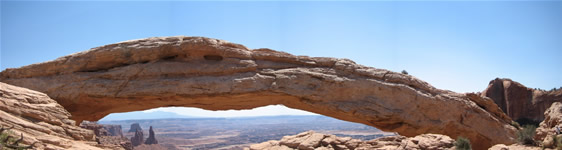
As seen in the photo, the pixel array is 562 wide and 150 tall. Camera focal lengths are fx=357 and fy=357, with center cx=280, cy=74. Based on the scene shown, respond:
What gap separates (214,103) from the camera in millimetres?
18469

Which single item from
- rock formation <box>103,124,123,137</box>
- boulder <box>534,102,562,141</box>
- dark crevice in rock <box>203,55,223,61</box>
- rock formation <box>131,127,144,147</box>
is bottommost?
rock formation <box>131,127,144,147</box>

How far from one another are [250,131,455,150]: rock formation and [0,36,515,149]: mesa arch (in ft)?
4.98

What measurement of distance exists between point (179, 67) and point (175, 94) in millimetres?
1383

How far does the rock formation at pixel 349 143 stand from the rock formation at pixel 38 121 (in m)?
7.29

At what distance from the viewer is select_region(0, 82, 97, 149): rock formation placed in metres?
11.1

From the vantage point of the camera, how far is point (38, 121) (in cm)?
1241

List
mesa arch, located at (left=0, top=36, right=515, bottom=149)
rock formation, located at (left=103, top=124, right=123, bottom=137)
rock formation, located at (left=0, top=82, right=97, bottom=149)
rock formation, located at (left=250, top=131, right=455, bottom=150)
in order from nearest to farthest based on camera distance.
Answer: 1. rock formation, located at (left=0, top=82, right=97, bottom=149)
2. rock formation, located at (left=250, top=131, right=455, bottom=150)
3. mesa arch, located at (left=0, top=36, right=515, bottom=149)
4. rock formation, located at (left=103, top=124, right=123, bottom=137)

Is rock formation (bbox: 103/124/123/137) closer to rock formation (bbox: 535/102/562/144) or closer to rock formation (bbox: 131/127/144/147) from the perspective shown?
rock formation (bbox: 131/127/144/147)

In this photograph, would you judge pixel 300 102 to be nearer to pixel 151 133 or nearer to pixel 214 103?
pixel 214 103

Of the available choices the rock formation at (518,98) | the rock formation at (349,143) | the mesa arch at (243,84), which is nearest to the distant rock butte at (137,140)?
the mesa arch at (243,84)

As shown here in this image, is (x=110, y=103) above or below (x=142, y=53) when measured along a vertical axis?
below

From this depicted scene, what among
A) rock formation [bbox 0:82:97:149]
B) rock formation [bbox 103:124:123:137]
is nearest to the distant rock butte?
rock formation [bbox 103:124:123:137]

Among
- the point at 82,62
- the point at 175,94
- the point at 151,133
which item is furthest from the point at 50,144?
the point at 151,133

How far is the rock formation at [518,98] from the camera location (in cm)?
3066
